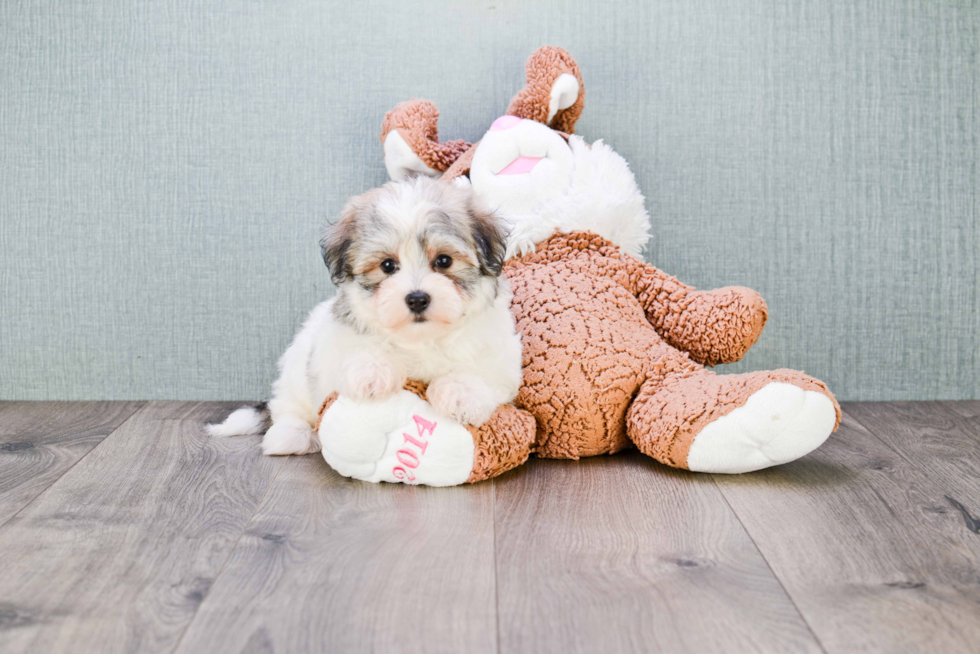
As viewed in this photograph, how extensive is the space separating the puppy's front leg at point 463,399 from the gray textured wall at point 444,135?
95 centimetres

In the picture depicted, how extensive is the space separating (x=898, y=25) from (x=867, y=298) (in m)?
0.86

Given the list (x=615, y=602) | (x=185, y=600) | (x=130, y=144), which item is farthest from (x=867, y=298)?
(x=130, y=144)

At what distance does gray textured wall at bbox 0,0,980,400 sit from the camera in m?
2.38

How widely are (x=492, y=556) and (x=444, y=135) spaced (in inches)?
59.1

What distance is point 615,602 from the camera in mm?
1171

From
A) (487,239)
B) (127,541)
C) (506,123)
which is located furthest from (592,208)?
(127,541)

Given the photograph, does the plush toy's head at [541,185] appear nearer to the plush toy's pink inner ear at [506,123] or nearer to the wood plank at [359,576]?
the plush toy's pink inner ear at [506,123]

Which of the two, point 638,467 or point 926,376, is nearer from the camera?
point 638,467

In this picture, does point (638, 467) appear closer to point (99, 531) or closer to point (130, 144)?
point (99, 531)

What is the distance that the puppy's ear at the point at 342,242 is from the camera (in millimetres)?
1628

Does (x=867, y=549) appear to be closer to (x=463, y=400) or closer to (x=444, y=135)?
(x=463, y=400)

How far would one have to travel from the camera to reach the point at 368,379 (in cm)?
160

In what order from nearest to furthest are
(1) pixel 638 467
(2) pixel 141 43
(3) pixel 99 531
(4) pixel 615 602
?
1. (4) pixel 615 602
2. (3) pixel 99 531
3. (1) pixel 638 467
4. (2) pixel 141 43

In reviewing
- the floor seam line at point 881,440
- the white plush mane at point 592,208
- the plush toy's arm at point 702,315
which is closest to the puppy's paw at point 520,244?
the white plush mane at point 592,208
